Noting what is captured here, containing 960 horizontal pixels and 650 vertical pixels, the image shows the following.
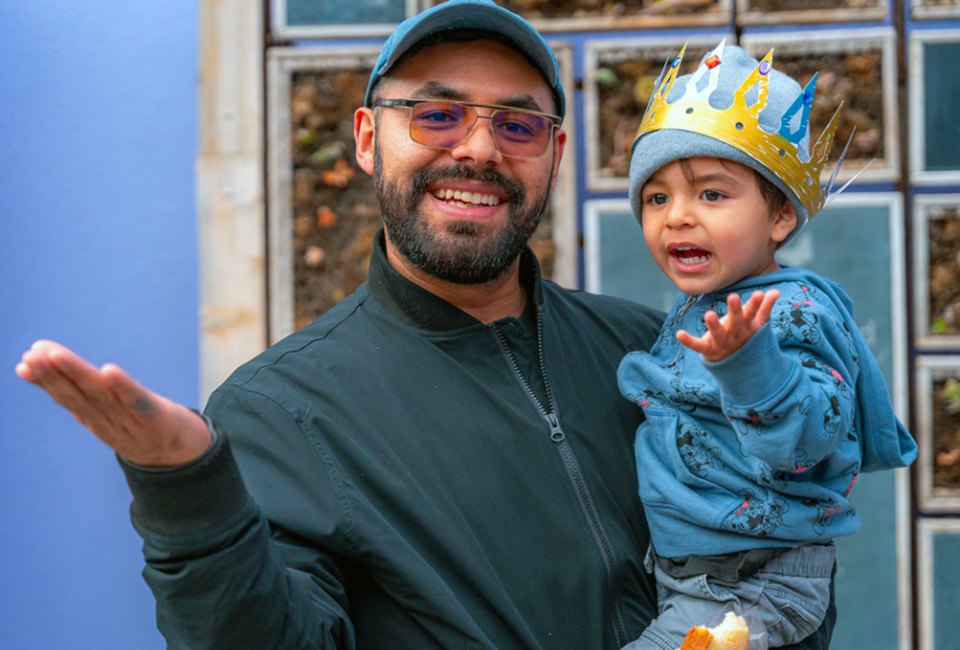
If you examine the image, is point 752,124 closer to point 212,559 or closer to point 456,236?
point 456,236

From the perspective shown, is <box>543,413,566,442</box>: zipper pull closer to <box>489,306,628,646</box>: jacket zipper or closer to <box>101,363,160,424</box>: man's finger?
<box>489,306,628,646</box>: jacket zipper

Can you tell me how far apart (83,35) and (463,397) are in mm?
2238

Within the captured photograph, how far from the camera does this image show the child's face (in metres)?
2.01

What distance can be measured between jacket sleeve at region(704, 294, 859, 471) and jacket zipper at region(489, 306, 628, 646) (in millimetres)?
367

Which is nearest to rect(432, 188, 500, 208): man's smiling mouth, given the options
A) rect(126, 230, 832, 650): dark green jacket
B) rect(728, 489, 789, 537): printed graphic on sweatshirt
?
rect(126, 230, 832, 650): dark green jacket

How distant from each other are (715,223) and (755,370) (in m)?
0.45

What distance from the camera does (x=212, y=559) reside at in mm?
1371

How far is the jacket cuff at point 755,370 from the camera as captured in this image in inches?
64.4

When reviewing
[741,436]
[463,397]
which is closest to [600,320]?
[463,397]

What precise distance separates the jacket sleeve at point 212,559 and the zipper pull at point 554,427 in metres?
0.68

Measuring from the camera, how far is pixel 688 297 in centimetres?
224

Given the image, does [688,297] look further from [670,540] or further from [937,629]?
[937,629]

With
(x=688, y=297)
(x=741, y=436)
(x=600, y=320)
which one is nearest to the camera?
(x=741, y=436)

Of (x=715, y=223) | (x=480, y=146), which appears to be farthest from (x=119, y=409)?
(x=715, y=223)
